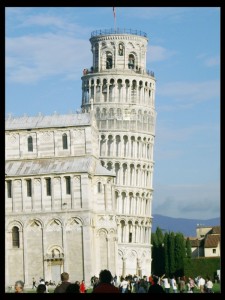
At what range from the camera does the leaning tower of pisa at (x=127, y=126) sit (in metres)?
104

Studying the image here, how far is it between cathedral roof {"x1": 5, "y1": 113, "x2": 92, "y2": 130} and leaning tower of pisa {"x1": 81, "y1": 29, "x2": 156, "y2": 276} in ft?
92.4

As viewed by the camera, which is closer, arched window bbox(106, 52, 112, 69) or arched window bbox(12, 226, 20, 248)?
arched window bbox(12, 226, 20, 248)

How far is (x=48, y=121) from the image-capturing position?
75.8 m

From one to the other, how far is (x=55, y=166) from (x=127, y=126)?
112ft

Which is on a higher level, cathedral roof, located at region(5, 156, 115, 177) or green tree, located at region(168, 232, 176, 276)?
cathedral roof, located at region(5, 156, 115, 177)

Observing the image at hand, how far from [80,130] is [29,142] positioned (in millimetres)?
4356

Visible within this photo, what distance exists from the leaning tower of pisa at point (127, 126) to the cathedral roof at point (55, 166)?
96.0 ft

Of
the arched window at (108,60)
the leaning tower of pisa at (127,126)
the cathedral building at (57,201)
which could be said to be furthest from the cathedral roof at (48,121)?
the arched window at (108,60)

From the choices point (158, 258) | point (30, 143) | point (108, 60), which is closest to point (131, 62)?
point (108, 60)

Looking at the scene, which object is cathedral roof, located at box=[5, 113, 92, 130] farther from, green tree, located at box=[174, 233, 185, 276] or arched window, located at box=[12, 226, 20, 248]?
green tree, located at box=[174, 233, 185, 276]

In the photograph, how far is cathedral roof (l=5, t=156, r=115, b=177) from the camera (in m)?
71.4

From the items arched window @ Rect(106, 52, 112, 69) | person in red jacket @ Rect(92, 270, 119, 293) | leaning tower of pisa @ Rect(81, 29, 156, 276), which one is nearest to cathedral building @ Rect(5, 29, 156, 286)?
leaning tower of pisa @ Rect(81, 29, 156, 276)

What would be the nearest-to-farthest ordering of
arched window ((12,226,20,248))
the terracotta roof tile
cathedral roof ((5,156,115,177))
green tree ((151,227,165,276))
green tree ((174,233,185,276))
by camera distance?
arched window ((12,226,20,248)) < cathedral roof ((5,156,115,177)) < green tree ((174,233,185,276)) < green tree ((151,227,165,276)) < the terracotta roof tile

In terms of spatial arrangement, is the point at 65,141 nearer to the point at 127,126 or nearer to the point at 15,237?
the point at 15,237
